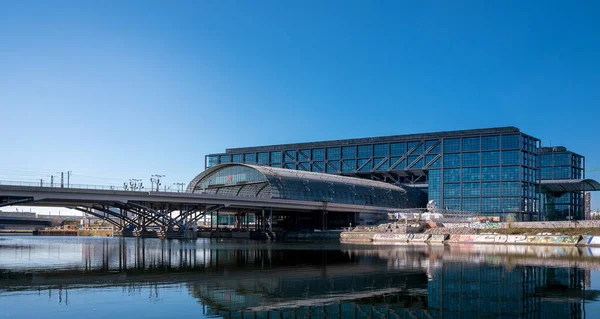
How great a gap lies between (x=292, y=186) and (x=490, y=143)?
219 ft

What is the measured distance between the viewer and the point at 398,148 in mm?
193250

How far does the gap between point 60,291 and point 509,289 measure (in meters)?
26.1

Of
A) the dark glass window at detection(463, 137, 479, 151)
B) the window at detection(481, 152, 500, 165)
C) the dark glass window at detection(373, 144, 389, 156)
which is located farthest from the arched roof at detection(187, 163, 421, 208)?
the window at detection(481, 152, 500, 165)

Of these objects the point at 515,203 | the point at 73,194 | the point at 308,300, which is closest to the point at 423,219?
the point at 515,203

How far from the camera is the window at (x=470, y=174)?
175125 mm

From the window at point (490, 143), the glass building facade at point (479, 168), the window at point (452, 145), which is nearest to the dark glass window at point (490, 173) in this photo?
the glass building facade at point (479, 168)

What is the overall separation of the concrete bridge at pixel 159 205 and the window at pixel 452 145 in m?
34.5

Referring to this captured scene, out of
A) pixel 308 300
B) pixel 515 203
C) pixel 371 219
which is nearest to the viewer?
pixel 308 300

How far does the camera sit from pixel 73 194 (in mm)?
104500

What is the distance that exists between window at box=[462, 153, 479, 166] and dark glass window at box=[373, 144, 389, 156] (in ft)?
93.2

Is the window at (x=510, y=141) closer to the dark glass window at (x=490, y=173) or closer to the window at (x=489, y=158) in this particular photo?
the window at (x=489, y=158)

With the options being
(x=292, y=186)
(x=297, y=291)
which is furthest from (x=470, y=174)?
(x=297, y=291)

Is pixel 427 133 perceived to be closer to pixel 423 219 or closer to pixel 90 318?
pixel 423 219

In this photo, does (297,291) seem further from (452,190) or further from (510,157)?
(452,190)
